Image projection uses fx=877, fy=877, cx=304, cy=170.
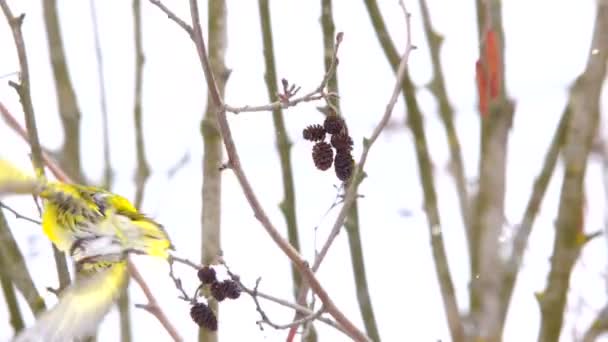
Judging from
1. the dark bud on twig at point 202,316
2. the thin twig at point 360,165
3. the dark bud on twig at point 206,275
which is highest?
the thin twig at point 360,165

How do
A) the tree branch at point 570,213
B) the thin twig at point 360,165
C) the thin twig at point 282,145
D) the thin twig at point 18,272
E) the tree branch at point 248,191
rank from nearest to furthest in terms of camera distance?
the tree branch at point 248,191
the thin twig at point 360,165
the tree branch at point 570,213
the thin twig at point 18,272
the thin twig at point 282,145

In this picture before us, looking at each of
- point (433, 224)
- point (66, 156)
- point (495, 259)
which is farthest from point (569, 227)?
point (66, 156)

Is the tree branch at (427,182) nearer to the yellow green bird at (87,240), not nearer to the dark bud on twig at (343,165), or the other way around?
the dark bud on twig at (343,165)

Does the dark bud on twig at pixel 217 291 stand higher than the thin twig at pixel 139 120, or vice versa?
the thin twig at pixel 139 120

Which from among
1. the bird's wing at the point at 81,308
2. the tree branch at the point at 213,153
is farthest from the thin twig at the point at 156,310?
the tree branch at the point at 213,153

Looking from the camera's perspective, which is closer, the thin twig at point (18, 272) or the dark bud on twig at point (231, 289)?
the dark bud on twig at point (231, 289)

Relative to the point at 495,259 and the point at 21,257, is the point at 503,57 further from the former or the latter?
the point at 21,257

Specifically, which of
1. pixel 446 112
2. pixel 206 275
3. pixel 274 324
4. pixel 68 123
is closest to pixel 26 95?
pixel 206 275

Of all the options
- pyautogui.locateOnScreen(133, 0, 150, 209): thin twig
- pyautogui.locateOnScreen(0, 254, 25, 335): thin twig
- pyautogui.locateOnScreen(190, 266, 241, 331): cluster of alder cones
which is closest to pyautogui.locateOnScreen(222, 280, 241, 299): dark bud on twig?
pyautogui.locateOnScreen(190, 266, 241, 331): cluster of alder cones
